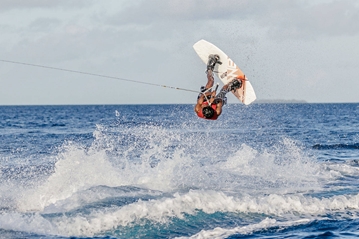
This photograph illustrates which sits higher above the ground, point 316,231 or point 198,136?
point 198,136

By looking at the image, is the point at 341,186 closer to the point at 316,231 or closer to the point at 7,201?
the point at 316,231

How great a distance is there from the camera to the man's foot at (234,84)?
15899mm

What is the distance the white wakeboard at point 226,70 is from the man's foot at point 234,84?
0.16 metres

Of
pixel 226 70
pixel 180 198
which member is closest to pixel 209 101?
pixel 226 70

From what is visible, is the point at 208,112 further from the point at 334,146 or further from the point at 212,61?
the point at 334,146

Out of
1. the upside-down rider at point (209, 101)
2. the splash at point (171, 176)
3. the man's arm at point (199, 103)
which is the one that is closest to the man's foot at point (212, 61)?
the upside-down rider at point (209, 101)

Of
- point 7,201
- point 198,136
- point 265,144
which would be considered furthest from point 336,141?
point 7,201

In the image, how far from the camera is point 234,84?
52.4 feet

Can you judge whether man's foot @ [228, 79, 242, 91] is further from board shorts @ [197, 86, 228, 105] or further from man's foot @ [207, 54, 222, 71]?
man's foot @ [207, 54, 222, 71]

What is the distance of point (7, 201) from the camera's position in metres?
14.5

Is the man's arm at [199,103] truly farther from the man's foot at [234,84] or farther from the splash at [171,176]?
the splash at [171,176]

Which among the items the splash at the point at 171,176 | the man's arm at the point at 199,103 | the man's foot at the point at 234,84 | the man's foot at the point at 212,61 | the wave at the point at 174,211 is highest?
the man's foot at the point at 212,61

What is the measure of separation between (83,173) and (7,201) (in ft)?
7.77

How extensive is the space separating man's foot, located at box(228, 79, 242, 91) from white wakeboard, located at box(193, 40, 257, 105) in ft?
0.51
